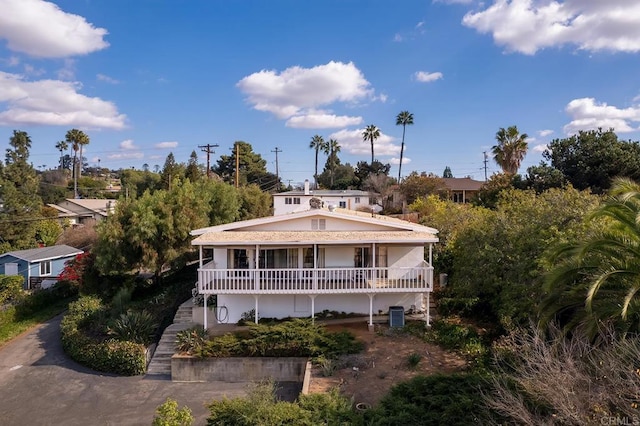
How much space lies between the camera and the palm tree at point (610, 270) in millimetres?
9023

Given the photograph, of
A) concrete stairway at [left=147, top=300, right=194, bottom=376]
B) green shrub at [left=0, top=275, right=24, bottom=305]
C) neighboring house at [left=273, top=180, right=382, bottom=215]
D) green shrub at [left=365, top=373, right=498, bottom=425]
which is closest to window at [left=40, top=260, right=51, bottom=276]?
green shrub at [left=0, top=275, right=24, bottom=305]

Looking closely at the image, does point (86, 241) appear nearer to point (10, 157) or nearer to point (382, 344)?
point (10, 157)

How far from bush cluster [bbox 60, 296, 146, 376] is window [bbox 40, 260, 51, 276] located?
1670 cm

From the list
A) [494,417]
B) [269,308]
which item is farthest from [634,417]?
[269,308]

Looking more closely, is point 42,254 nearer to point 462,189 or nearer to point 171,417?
point 171,417

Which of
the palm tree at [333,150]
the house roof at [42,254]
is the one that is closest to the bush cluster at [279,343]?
the house roof at [42,254]

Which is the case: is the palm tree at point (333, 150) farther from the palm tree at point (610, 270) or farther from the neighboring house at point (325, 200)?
the palm tree at point (610, 270)

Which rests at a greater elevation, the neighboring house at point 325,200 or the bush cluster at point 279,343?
the neighboring house at point 325,200

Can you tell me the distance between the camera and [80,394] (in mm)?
14641

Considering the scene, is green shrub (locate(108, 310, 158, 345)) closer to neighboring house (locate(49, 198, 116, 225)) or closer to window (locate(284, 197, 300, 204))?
window (locate(284, 197, 300, 204))

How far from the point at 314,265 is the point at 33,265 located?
87.1 ft

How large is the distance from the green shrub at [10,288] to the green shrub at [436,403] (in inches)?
990

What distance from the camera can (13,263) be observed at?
31797 millimetres

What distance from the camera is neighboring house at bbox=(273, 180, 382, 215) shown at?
46719 millimetres
